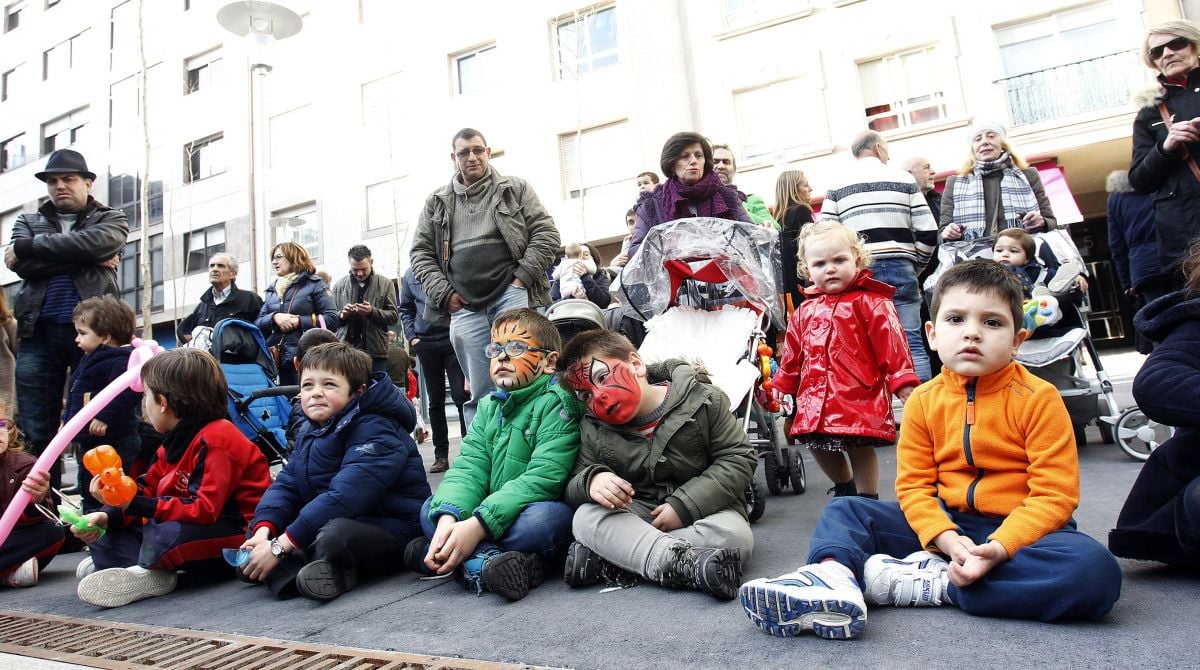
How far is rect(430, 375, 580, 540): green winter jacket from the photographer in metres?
2.69

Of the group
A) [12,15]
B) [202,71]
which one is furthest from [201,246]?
[12,15]

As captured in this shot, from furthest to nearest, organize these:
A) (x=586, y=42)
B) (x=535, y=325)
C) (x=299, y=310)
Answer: (x=586, y=42) → (x=299, y=310) → (x=535, y=325)

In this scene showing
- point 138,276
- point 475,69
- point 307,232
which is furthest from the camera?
point 138,276

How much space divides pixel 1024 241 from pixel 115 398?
201 inches

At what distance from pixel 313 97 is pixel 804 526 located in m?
18.4

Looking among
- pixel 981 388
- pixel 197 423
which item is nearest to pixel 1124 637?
pixel 981 388

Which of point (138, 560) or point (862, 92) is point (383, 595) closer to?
point (138, 560)

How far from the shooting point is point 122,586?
2949 mm

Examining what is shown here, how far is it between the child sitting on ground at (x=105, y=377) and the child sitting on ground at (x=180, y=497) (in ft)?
2.84

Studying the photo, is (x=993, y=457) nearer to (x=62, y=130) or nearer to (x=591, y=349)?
(x=591, y=349)

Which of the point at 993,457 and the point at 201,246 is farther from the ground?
the point at 201,246

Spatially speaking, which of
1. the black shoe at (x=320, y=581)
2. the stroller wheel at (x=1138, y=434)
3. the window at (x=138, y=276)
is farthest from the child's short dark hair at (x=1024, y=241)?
the window at (x=138, y=276)

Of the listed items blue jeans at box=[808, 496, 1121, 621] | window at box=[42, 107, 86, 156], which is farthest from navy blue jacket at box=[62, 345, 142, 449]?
window at box=[42, 107, 86, 156]

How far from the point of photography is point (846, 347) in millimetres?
3092
